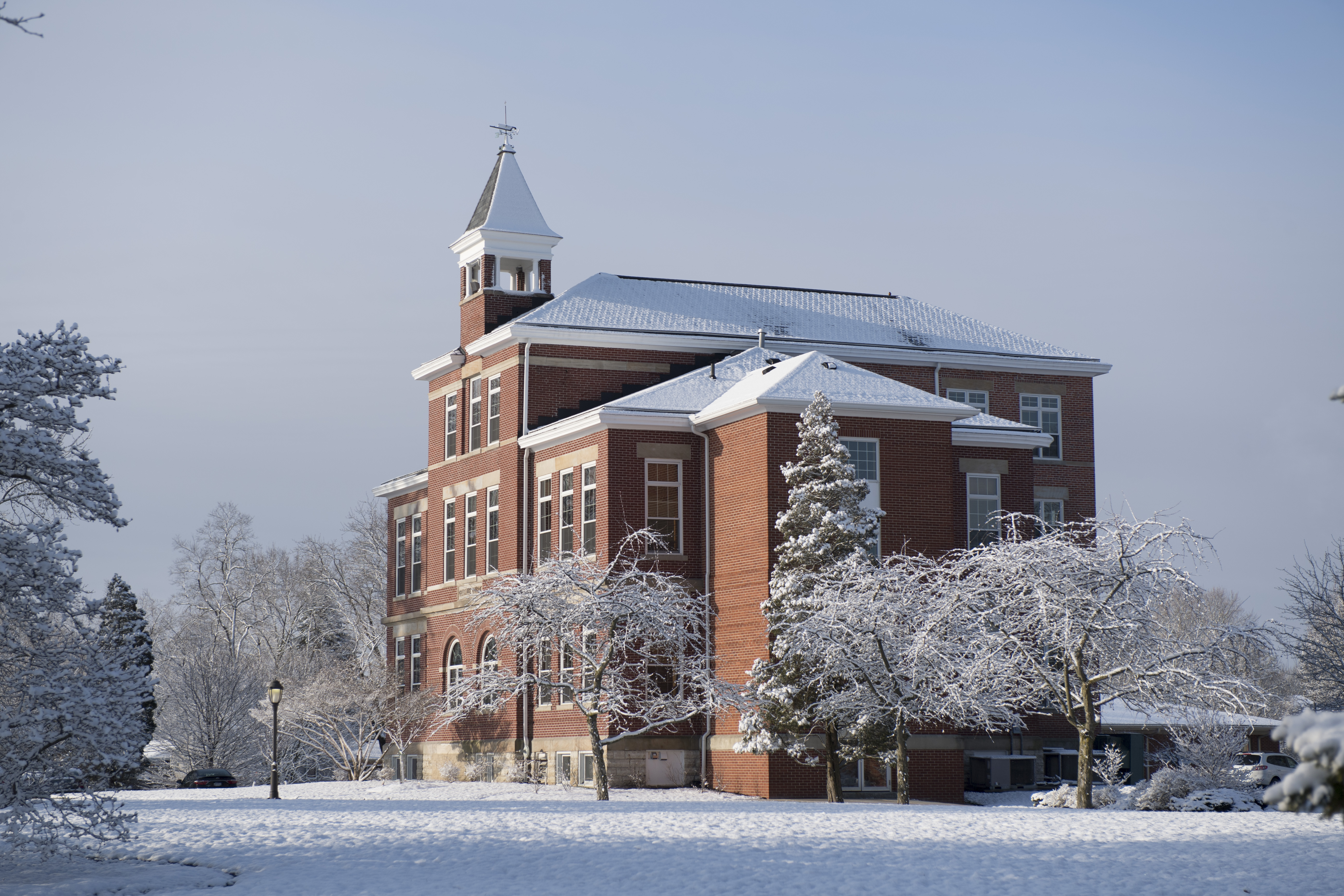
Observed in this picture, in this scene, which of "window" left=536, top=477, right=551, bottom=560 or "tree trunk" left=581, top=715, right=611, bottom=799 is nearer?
"tree trunk" left=581, top=715, right=611, bottom=799

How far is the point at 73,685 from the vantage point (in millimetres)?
18125

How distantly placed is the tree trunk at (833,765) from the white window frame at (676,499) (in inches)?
290

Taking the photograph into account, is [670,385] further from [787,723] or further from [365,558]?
[365,558]

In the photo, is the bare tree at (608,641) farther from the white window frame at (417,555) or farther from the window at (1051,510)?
the window at (1051,510)

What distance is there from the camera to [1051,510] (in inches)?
1859

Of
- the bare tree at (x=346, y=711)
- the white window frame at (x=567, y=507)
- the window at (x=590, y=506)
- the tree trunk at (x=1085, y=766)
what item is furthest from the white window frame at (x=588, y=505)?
the tree trunk at (x=1085, y=766)

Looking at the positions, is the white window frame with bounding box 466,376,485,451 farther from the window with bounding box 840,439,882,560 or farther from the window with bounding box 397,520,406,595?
the window with bounding box 840,439,882,560

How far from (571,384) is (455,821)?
19897 millimetres

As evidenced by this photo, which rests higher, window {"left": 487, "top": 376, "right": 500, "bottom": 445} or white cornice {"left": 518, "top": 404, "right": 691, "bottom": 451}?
window {"left": 487, "top": 376, "right": 500, "bottom": 445}

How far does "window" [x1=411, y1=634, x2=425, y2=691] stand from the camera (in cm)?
4844

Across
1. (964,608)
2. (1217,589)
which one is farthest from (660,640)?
(1217,589)

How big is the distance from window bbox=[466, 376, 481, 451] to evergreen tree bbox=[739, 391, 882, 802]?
1577 centimetres

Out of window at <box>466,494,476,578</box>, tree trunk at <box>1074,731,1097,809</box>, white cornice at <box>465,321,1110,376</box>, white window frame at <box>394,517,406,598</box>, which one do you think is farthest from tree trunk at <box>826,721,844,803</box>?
white window frame at <box>394,517,406,598</box>

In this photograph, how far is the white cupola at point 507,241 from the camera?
45.9 m
